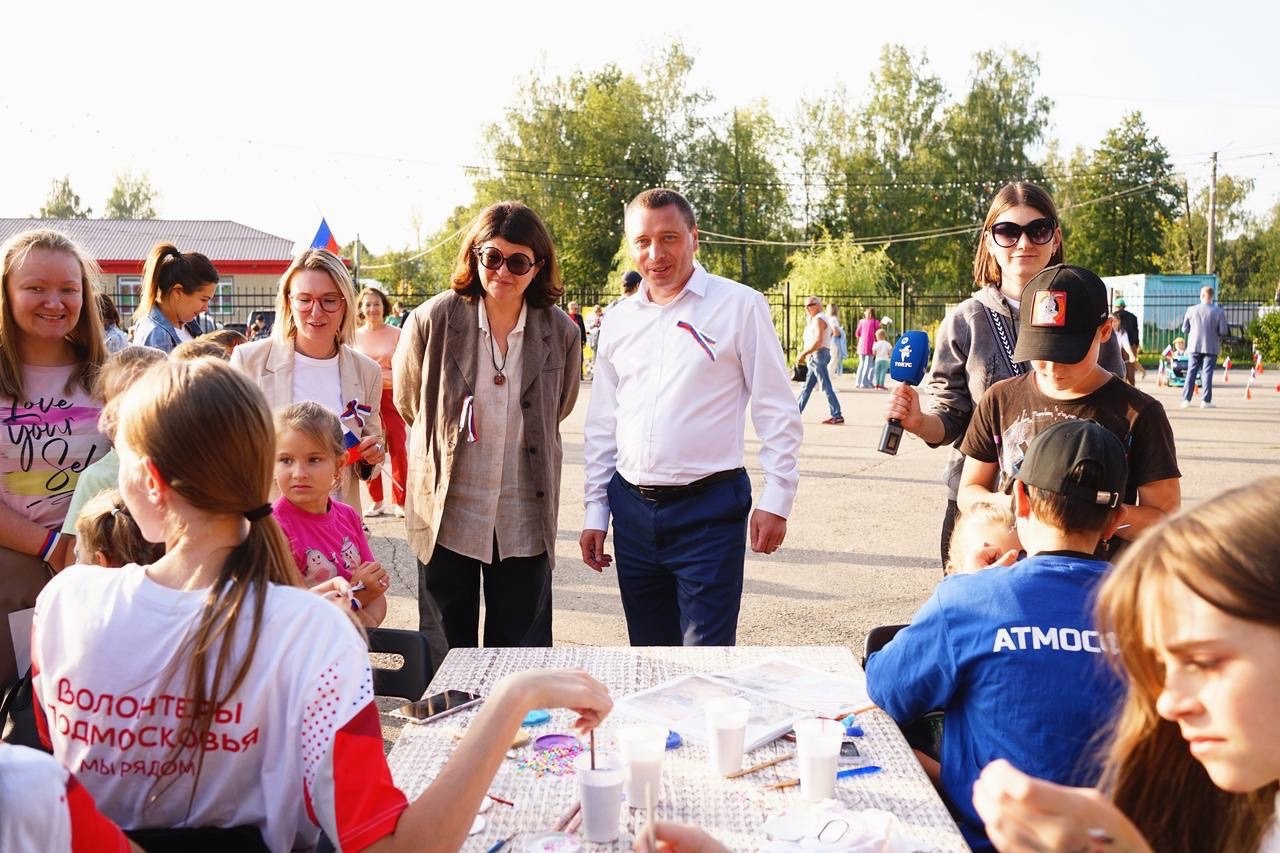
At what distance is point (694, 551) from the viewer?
3619 mm

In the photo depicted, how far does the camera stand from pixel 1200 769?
4.90 ft

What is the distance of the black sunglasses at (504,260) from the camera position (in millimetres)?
3709

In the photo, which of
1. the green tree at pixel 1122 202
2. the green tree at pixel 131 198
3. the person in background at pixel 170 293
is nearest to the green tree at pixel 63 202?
the green tree at pixel 131 198

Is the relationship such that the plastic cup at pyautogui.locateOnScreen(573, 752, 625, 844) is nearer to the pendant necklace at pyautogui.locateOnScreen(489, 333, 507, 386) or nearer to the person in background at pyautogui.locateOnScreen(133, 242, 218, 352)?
the pendant necklace at pyautogui.locateOnScreen(489, 333, 507, 386)

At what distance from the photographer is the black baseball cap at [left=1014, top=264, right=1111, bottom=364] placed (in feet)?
9.34

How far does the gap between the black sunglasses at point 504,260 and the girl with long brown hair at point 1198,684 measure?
263cm

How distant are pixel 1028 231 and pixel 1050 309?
23.5 inches

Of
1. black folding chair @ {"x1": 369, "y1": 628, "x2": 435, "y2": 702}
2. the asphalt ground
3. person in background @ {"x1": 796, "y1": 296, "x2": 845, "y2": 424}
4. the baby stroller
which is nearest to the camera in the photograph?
black folding chair @ {"x1": 369, "y1": 628, "x2": 435, "y2": 702}

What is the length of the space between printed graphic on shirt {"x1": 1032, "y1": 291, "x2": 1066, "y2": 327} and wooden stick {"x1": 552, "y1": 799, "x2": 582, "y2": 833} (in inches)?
71.5

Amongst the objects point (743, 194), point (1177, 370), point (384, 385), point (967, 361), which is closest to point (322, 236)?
point (384, 385)

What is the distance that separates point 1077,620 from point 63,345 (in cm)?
325

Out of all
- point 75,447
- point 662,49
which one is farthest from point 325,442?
point 662,49

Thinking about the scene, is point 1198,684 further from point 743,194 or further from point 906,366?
point 743,194

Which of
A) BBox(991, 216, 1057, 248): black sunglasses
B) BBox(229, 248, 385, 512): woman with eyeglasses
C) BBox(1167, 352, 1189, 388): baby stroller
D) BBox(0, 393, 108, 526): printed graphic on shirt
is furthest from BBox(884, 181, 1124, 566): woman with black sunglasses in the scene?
BBox(1167, 352, 1189, 388): baby stroller
